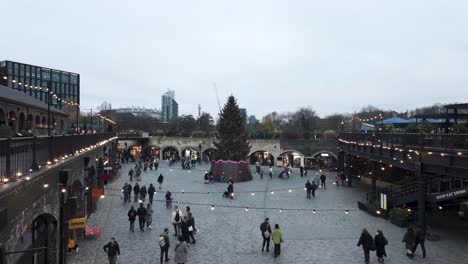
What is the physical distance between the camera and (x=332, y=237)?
16203 mm

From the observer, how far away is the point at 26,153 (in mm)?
8336

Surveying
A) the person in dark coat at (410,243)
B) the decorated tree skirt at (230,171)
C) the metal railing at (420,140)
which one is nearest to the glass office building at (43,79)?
the decorated tree skirt at (230,171)

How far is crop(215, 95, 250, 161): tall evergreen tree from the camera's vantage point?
123 feet

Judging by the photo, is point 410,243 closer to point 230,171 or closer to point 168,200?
point 168,200

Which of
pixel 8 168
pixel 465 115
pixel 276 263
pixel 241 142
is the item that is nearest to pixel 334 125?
pixel 241 142

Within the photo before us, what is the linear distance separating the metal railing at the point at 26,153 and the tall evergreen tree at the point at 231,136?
992 inches

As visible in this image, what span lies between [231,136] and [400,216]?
21825 millimetres

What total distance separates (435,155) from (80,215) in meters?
14.5

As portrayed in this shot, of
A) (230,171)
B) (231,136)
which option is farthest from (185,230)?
(231,136)

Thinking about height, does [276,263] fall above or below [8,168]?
below

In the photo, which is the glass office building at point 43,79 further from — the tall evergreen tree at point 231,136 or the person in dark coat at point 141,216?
the person in dark coat at point 141,216

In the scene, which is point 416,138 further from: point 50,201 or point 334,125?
point 334,125

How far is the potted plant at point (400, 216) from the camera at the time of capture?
59.5ft

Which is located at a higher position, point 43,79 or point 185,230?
point 43,79
